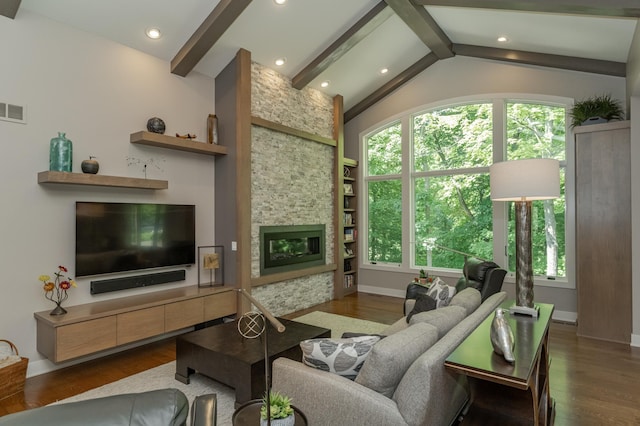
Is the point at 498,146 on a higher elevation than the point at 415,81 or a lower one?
lower

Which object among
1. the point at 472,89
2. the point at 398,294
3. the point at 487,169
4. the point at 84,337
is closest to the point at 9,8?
the point at 84,337

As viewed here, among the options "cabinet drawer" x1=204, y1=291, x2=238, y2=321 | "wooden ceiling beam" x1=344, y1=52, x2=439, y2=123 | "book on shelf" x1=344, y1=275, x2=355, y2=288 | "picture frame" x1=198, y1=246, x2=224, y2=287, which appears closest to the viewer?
"cabinet drawer" x1=204, y1=291, x2=238, y2=321

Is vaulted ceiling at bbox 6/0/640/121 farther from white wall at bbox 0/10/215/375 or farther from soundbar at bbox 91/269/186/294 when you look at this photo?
soundbar at bbox 91/269/186/294

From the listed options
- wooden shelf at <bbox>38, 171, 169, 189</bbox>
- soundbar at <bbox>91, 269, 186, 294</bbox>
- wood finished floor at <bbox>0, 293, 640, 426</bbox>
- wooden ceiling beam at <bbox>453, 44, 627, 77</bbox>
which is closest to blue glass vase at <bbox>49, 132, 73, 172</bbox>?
wooden shelf at <bbox>38, 171, 169, 189</bbox>

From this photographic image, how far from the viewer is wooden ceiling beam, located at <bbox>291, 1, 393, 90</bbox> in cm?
481

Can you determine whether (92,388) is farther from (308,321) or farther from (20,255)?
(308,321)

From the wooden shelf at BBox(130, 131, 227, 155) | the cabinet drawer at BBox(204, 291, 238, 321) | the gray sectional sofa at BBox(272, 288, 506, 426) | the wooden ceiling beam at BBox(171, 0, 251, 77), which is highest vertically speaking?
the wooden ceiling beam at BBox(171, 0, 251, 77)

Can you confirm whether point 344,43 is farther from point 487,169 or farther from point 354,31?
point 487,169

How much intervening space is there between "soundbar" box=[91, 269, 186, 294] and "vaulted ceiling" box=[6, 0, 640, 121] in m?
2.55

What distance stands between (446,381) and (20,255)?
3.79 m

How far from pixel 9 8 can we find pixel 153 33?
124cm

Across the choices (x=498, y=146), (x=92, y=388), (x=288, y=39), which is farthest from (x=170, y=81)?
(x=498, y=146)

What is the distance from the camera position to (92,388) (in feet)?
10.3

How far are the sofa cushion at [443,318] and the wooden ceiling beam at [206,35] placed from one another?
3518mm
